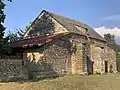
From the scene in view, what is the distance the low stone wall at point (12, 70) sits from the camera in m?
24.9

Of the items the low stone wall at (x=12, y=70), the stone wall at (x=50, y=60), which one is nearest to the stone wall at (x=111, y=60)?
the stone wall at (x=50, y=60)

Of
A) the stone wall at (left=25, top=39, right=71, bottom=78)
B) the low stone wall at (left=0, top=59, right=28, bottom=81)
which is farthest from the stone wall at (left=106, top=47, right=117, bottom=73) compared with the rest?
the low stone wall at (left=0, top=59, right=28, bottom=81)

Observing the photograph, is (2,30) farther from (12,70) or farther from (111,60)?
(111,60)

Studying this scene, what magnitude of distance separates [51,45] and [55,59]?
1.65 metres

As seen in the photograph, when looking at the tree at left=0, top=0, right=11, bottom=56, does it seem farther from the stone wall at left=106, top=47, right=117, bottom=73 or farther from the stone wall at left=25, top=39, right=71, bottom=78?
the stone wall at left=106, top=47, right=117, bottom=73

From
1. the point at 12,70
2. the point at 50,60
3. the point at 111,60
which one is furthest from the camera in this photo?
the point at 111,60

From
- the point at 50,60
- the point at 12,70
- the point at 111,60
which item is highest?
the point at 111,60

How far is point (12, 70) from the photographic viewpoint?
25656 mm

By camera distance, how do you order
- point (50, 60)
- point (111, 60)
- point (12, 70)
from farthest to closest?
point (111, 60) < point (50, 60) < point (12, 70)

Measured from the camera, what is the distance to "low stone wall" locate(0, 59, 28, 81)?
24922 millimetres

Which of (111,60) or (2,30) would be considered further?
(111,60)

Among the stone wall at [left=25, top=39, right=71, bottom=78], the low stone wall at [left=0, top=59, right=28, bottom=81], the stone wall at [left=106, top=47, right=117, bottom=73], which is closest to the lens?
the low stone wall at [left=0, top=59, right=28, bottom=81]

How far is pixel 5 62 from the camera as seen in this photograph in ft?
82.7

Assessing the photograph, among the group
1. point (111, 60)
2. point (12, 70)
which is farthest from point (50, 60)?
point (111, 60)
